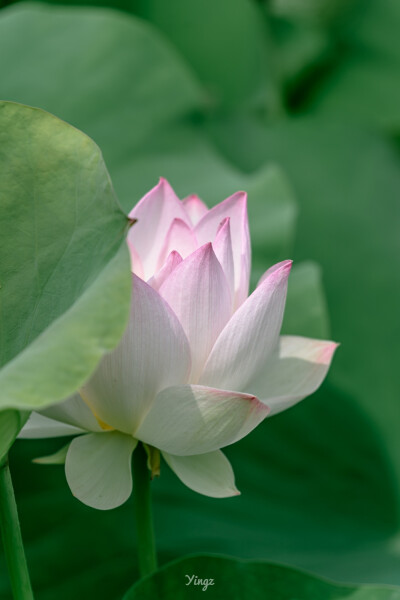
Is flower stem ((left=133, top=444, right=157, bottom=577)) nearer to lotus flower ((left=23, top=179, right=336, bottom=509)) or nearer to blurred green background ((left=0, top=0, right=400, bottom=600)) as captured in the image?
lotus flower ((left=23, top=179, right=336, bottom=509))

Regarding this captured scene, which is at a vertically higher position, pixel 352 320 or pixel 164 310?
pixel 164 310

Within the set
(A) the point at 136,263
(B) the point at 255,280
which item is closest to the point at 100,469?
(A) the point at 136,263

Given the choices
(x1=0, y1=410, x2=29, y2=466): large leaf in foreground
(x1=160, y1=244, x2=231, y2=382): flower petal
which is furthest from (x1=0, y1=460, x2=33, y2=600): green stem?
(x1=160, y1=244, x2=231, y2=382): flower petal

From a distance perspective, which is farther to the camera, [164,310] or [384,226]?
[384,226]

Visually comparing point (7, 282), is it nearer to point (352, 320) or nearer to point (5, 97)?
point (5, 97)

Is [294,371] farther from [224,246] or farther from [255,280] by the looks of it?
[255,280]

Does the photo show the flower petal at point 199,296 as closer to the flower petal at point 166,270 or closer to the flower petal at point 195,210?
the flower petal at point 166,270

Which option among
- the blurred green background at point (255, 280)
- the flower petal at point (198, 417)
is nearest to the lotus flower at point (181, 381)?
the flower petal at point (198, 417)

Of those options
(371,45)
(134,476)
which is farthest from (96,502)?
(371,45)
